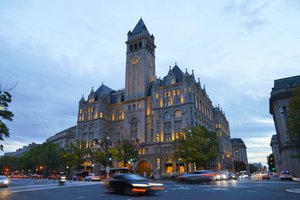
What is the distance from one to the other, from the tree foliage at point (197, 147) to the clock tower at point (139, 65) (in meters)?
31.6

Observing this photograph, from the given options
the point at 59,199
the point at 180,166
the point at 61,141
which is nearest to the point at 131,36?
the point at 180,166

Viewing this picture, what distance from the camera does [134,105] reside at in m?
83.9

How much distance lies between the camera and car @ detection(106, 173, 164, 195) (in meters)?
15.5

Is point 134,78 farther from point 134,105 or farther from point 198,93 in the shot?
point 198,93

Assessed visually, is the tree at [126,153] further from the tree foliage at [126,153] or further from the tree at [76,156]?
the tree at [76,156]

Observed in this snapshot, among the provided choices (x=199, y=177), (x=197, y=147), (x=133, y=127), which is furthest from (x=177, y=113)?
(x=199, y=177)

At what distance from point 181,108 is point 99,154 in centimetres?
2755

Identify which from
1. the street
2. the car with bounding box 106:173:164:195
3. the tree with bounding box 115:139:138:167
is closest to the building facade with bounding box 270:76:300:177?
the tree with bounding box 115:139:138:167

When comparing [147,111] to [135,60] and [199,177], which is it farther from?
[199,177]

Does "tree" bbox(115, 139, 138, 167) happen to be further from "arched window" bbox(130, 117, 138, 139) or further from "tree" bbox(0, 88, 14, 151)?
"tree" bbox(0, 88, 14, 151)

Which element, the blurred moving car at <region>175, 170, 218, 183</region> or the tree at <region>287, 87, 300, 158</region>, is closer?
the tree at <region>287, 87, 300, 158</region>

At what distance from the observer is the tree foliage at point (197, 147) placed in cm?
5216

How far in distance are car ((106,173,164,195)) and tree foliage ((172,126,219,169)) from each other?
3712cm

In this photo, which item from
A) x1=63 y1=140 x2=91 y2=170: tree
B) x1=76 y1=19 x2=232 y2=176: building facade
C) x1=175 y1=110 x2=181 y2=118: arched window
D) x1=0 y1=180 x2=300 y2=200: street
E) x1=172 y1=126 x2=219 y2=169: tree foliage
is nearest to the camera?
x1=0 y1=180 x2=300 y2=200: street
